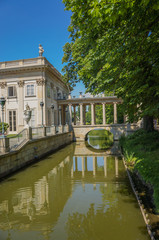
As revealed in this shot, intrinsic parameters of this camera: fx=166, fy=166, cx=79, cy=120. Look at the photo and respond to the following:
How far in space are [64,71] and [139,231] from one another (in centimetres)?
2100

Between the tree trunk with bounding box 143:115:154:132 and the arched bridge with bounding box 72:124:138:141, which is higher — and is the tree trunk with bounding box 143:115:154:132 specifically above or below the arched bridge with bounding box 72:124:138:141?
above

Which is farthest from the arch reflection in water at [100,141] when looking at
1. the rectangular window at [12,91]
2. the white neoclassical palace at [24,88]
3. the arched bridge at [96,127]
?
the rectangular window at [12,91]

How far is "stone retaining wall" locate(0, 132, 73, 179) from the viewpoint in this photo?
9.61 m

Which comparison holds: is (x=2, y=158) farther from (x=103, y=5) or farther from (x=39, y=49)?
(x=39, y=49)

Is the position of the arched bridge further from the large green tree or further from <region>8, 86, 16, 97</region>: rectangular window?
the large green tree

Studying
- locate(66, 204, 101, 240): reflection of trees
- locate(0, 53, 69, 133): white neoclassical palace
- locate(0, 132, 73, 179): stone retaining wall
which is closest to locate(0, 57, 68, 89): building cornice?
locate(0, 53, 69, 133): white neoclassical palace

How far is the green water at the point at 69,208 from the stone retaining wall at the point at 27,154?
0.72 m

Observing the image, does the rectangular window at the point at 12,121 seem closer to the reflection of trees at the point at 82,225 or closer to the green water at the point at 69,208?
the green water at the point at 69,208

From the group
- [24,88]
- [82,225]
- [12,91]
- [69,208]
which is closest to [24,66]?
[24,88]

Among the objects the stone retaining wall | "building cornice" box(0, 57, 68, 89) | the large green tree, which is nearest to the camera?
the large green tree

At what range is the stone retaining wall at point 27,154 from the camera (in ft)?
31.5

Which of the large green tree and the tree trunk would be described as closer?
the large green tree

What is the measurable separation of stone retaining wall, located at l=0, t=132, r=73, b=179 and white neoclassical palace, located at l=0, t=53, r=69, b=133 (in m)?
6.02

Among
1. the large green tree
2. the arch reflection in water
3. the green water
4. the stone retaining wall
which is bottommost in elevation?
the arch reflection in water
